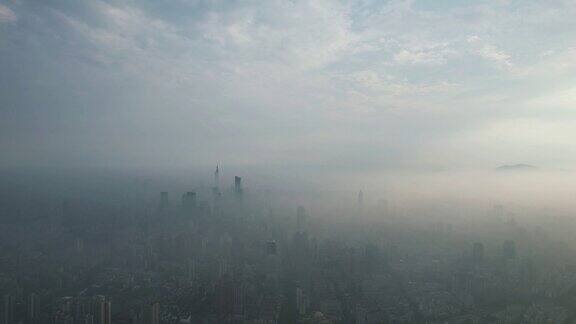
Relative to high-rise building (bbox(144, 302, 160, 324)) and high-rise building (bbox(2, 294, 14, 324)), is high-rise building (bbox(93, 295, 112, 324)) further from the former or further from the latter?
high-rise building (bbox(2, 294, 14, 324))

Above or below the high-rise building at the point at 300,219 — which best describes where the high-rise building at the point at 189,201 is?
above

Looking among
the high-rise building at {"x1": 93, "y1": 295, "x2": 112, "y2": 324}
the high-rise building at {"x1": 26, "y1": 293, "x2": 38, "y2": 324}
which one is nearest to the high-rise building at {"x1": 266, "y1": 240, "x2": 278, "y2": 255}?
the high-rise building at {"x1": 93, "y1": 295, "x2": 112, "y2": 324}

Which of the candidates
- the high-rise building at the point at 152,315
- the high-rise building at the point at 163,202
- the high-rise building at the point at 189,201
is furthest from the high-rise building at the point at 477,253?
the high-rise building at the point at 163,202

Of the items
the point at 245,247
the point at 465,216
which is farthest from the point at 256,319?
the point at 465,216

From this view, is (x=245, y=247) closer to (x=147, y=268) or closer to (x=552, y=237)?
(x=147, y=268)

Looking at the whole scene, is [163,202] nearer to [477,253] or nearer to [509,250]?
[477,253]

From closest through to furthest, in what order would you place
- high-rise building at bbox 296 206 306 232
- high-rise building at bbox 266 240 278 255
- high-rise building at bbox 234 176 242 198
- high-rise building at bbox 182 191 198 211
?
1. high-rise building at bbox 266 240 278 255
2. high-rise building at bbox 296 206 306 232
3. high-rise building at bbox 182 191 198 211
4. high-rise building at bbox 234 176 242 198

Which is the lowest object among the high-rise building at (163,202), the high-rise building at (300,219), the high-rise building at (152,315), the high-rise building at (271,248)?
the high-rise building at (152,315)

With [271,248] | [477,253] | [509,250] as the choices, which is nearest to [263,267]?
[271,248]

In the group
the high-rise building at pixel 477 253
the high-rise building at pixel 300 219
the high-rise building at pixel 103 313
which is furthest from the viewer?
the high-rise building at pixel 300 219

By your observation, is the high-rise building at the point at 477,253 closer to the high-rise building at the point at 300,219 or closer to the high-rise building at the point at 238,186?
→ the high-rise building at the point at 300,219
